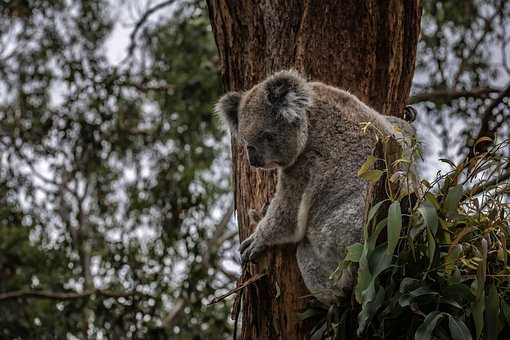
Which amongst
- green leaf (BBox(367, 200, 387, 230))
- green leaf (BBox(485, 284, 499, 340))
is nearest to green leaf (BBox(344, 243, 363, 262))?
green leaf (BBox(367, 200, 387, 230))

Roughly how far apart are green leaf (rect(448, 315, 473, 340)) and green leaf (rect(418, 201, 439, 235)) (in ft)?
1.05

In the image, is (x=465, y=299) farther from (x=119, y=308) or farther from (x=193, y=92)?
(x=193, y=92)

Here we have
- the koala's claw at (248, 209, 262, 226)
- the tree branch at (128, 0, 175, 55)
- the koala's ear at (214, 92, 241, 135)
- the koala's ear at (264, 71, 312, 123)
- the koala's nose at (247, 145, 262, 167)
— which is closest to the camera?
the koala's ear at (264, 71, 312, 123)

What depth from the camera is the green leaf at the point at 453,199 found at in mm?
2807

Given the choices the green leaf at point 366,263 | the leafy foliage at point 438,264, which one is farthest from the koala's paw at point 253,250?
the green leaf at point 366,263

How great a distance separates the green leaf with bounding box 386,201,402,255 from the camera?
2682 millimetres

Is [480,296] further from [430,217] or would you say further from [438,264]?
[430,217]

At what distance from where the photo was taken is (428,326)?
2705 millimetres

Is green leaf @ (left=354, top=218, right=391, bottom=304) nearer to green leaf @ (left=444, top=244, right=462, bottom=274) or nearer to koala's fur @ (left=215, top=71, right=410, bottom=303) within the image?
green leaf @ (left=444, top=244, right=462, bottom=274)

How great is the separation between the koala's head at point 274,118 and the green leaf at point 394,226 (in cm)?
110

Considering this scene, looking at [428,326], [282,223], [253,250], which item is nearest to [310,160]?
[282,223]

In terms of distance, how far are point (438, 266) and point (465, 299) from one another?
150 mm

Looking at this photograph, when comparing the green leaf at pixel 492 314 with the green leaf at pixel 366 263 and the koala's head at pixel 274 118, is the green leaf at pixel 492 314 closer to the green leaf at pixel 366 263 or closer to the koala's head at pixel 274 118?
the green leaf at pixel 366 263

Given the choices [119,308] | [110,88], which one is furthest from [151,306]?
[110,88]
